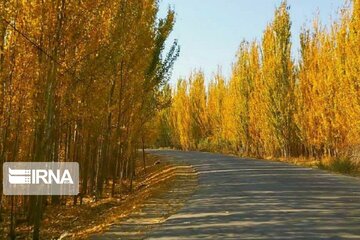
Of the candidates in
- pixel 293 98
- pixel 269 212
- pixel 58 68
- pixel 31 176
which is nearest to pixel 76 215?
pixel 31 176

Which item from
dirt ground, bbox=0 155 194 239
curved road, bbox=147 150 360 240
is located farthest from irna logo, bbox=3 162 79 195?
curved road, bbox=147 150 360 240

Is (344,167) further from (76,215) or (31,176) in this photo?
Answer: (31,176)

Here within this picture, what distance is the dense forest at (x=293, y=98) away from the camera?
71.8ft

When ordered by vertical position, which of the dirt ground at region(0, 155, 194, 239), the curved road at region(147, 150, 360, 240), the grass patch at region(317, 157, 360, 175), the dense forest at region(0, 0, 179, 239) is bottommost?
the dirt ground at region(0, 155, 194, 239)

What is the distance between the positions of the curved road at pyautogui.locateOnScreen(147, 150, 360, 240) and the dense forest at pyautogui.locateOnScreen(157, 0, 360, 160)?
8.50m

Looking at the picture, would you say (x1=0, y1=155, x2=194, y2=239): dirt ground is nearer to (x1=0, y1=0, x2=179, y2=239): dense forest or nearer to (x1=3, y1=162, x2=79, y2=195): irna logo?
(x1=0, y1=0, x2=179, y2=239): dense forest

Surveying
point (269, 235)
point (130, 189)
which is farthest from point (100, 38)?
point (130, 189)

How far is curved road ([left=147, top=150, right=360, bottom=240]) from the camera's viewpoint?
7.41 meters

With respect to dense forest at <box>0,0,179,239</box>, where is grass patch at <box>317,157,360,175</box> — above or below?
below

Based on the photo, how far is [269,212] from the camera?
370 inches

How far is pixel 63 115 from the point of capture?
1199 centimetres

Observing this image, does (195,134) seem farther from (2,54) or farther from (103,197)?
(2,54)

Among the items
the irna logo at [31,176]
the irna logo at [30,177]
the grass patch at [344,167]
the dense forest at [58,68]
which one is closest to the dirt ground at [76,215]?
the dense forest at [58,68]

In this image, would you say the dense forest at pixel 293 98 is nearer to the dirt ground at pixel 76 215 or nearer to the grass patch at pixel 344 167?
the grass patch at pixel 344 167
